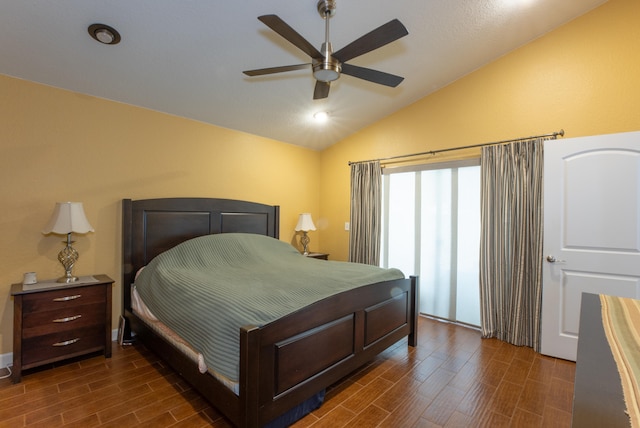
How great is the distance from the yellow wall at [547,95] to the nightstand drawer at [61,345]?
12.7 feet

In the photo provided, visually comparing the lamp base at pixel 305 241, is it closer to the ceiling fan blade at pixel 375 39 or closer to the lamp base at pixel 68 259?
the lamp base at pixel 68 259

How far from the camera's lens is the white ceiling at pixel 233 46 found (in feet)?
7.18

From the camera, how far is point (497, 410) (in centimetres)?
205

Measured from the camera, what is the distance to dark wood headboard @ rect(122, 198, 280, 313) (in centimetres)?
309

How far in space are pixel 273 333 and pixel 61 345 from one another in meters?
2.09

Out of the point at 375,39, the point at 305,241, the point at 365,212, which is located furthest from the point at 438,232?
the point at 375,39

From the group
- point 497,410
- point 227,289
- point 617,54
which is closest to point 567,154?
point 617,54

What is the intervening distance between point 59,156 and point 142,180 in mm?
700

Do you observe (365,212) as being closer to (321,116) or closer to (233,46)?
(321,116)

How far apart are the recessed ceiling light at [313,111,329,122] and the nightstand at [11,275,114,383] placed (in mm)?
2964

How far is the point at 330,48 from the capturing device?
1946mm

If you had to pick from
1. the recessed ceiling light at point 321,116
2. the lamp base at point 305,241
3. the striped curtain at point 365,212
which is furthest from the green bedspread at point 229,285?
the recessed ceiling light at point 321,116

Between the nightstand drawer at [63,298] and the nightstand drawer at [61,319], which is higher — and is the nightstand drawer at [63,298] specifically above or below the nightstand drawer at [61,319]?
above

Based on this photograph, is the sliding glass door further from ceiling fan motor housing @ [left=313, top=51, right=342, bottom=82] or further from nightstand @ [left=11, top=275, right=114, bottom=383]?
nightstand @ [left=11, top=275, right=114, bottom=383]
